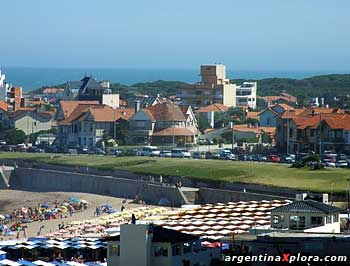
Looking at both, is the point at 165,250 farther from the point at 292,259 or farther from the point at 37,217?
the point at 37,217

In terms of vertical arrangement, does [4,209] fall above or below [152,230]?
below

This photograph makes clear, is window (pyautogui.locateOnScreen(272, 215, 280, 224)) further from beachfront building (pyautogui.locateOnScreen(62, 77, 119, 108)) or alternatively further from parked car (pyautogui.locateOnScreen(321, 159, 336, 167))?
→ beachfront building (pyautogui.locateOnScreen(62, 77, 119, 108))

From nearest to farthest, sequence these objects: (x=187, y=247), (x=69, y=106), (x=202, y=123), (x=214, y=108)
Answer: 1. (x=187, y=247)
2. (x=69, y=106)
3. (x=202, y=123)
4. (x=214, y=108)

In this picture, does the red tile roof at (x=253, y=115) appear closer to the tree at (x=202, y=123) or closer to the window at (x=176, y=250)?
the tree at (x=202, y=123)

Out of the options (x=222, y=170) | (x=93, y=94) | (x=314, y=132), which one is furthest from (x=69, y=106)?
(x=222, y=170)

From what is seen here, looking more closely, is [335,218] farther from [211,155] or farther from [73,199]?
[211,155]

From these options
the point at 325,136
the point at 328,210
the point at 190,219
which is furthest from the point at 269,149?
the point at 328,210
